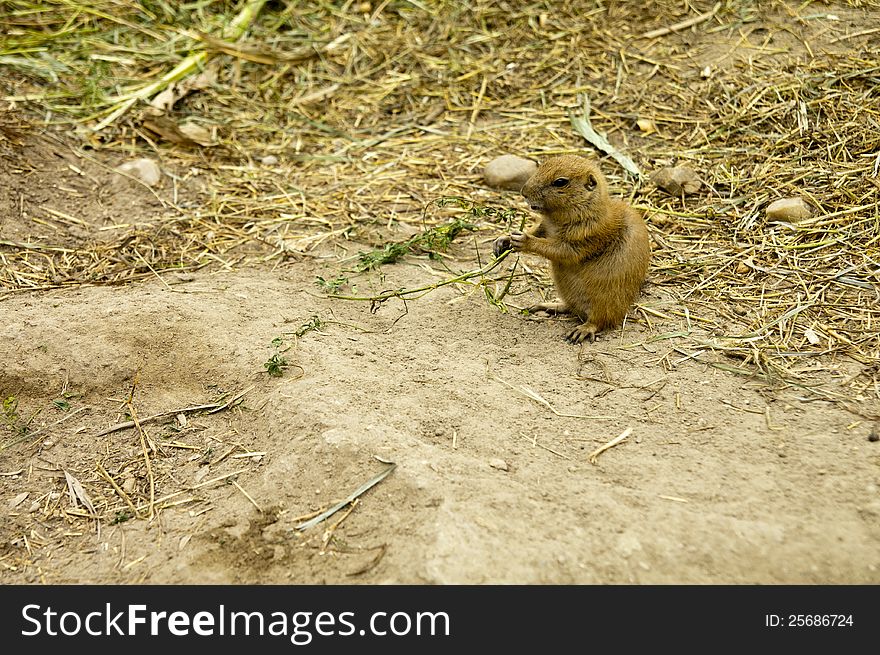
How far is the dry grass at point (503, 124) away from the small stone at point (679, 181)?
60 mm

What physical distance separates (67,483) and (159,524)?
1.76ft

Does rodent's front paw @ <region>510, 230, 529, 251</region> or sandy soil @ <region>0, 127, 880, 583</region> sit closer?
sandy soil @ <region>0, 127, 880, 583</region>

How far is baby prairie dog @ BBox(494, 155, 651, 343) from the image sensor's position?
13.6 feet

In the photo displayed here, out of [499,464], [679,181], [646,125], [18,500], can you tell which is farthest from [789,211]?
[18,500]

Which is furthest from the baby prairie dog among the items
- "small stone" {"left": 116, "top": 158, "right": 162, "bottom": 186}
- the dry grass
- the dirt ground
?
"small stone" {"left": 116, "top": 158, "right": 162, "bottom": 186}

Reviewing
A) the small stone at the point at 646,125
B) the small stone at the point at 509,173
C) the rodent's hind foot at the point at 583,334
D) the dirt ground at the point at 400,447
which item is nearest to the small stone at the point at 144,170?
the dirt ground at the point at 400,447

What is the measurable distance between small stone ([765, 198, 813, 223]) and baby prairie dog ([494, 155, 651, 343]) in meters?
0.93

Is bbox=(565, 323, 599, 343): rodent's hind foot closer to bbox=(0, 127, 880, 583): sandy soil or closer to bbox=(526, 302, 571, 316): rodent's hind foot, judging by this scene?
bbox=(0, 127, 880, 583): sandy soil

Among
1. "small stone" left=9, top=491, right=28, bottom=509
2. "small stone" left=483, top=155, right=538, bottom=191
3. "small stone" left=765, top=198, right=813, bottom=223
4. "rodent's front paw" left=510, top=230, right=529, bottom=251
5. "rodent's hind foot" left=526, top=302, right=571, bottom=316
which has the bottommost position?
"small stone" left=9, top=491, right=28, bottom=509

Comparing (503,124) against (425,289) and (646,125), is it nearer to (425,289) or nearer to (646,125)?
(646,125)

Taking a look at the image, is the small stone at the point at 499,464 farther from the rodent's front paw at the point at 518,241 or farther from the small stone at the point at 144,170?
the small stone at the point at 144,170

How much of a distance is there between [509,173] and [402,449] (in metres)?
2.64

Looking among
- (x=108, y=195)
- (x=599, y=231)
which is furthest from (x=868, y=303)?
(x=108, y=195)

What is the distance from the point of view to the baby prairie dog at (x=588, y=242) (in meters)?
4.15
